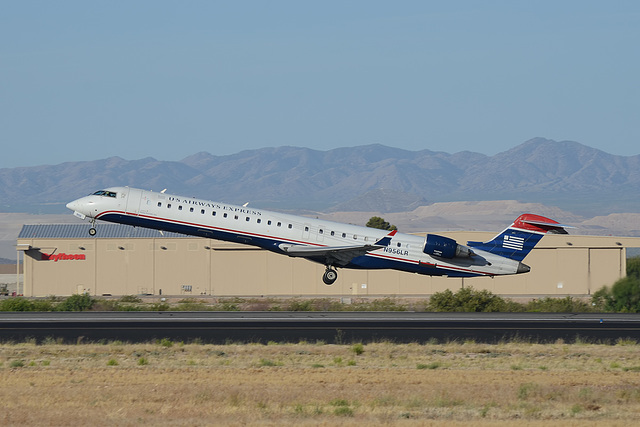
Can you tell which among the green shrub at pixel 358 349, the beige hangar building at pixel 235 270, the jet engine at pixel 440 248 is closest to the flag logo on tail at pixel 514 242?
the jet engine at pixel 440 248

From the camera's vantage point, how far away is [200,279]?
75062 millimetres

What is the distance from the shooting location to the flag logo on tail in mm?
44500

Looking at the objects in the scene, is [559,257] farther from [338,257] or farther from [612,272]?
[338,257]

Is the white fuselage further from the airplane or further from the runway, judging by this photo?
the runway

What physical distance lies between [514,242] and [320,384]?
921 inches

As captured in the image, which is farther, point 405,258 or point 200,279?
point 200,279

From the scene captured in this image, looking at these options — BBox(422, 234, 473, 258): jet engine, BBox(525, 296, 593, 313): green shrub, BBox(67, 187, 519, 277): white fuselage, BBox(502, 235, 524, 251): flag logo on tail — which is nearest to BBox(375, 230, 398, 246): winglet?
BBox(67, 187, 519, 277): white fuselage

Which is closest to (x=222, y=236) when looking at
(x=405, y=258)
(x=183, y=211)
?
(x=183, y=211)

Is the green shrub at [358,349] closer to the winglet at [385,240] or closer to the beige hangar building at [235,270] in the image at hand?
the winglet at [385,240]

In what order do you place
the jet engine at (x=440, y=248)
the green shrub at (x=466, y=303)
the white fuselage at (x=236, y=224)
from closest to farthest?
the white fuselage at (x=236, y=224) → the jet engine at (x=440, y=248) → the green shrub at (x=466, y=303)

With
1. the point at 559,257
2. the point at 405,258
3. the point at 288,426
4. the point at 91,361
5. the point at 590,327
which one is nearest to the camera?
the point at 288,426

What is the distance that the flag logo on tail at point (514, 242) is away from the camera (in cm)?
4450

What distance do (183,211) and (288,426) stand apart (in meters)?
22.0

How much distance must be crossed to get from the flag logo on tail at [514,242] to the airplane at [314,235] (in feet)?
0.16
